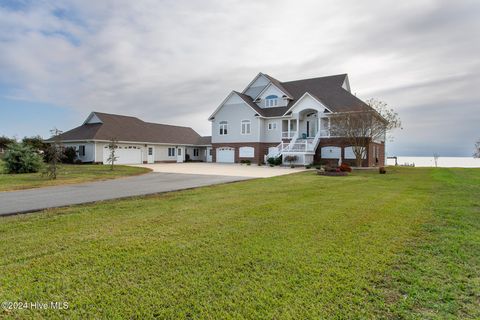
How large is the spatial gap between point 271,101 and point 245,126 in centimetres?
461

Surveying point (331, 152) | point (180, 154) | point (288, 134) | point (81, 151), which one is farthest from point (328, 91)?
point (81, 151)

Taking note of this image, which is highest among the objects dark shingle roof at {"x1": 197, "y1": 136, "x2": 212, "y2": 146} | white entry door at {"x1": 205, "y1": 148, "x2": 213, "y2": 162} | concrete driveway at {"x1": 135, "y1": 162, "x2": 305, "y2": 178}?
dark shingle roof at {"x1": 197, "y1": 136, "x2": 212, "y2": 146}

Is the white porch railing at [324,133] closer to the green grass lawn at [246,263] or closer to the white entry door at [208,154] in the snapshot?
the white entry door at [208,154]

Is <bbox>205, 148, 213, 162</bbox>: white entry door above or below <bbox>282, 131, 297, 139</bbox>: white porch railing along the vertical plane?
below

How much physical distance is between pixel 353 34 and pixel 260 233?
15498 mm

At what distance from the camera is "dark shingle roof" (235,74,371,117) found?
99.2 ft

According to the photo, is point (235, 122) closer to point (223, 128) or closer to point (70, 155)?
point (223, 128)

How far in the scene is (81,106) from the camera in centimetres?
3512

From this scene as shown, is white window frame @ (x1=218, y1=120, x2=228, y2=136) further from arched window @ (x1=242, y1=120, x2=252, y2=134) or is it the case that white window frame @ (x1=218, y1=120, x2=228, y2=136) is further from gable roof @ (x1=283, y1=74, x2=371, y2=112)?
gable roof @ (x1=283, y1=74, x2=371, y2=112)

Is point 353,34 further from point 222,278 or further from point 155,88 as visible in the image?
point 155,88

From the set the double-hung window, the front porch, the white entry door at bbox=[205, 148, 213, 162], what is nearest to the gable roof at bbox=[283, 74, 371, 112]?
the front porch

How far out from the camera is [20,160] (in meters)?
19.7

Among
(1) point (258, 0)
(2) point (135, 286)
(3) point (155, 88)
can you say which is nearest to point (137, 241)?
(2) point (135, 286)

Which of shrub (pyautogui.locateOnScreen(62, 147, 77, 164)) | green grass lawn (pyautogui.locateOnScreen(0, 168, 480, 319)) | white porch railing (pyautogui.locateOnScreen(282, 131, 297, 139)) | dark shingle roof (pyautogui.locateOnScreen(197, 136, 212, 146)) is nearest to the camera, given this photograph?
green grass lawn (pyautogui.locateOnScreen(0, 168, 480, 319))
